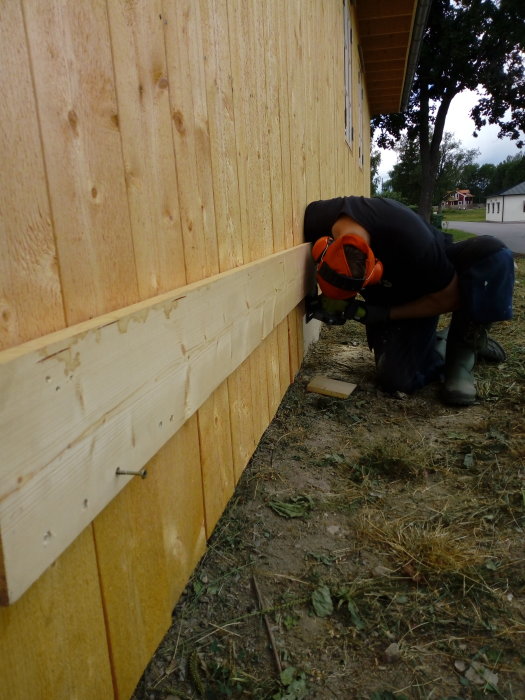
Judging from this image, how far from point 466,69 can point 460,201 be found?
308 ft

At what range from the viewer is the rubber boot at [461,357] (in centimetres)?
322

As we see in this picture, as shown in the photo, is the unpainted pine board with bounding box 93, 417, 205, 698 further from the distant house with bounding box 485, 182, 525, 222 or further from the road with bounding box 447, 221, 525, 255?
the distant house with bounding box 485, 182, 525, 222

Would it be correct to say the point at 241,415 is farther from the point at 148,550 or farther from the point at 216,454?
the point at 148,550

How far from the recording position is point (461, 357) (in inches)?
135

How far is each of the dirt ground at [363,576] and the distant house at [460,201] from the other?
105496mm

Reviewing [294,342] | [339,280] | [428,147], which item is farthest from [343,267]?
[428,147]

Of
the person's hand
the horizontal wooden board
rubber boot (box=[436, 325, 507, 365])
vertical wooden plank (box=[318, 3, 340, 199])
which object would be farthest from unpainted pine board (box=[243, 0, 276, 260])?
rubber boot (box=[436, 325, 507, 365])

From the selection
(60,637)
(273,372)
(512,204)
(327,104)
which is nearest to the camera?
(60,637)

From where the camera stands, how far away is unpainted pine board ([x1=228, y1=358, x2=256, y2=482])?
6.66 feet

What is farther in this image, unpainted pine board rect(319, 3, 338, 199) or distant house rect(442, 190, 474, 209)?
distant house rect(442, 190, 474, 209)

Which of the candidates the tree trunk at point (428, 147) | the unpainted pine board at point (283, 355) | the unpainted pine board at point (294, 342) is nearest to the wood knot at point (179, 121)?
the unpainted pine board at point (283, 355)

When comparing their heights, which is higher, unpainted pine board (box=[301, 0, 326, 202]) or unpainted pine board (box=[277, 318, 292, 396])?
unpainted pine board (box=[301, 0, 326, 202])

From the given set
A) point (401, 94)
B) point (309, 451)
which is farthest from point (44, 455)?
point (401, 94)

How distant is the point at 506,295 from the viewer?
128 inches
